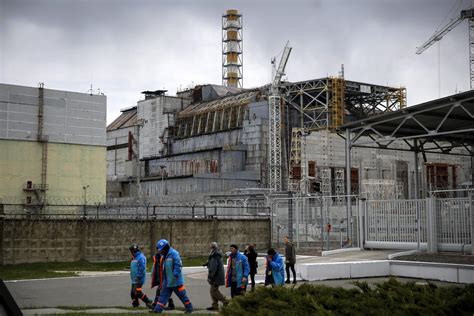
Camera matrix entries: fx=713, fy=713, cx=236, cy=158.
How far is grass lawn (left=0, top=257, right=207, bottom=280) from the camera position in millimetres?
27084

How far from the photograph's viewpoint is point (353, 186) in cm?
6681

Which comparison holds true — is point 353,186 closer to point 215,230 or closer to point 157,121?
point 215,230

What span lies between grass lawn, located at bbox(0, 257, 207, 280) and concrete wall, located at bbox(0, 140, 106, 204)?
2907 cm

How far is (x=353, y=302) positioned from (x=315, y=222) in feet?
85.1

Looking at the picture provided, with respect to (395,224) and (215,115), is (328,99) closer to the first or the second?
(215,115)

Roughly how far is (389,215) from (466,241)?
14.0 feet

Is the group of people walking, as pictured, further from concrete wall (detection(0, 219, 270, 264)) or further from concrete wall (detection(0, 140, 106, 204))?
concrete wall (detection(0, 140, 106, 204))

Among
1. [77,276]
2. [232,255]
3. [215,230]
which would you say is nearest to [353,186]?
[215,230]

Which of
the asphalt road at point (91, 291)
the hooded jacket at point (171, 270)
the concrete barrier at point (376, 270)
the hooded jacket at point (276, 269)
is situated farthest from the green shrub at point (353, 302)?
the concrete barrier at point (376, 270)

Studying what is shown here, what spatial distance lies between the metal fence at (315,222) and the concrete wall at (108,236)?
1269mm

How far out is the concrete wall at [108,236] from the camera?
30.8m

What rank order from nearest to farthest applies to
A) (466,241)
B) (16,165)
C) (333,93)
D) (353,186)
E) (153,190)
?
(466,241) → (16,165) → (353,186) → (333,93) → (153,190)

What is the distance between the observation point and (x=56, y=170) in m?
63.4

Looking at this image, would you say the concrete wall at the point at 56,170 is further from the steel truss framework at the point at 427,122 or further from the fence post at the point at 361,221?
the fence post at the point at 361,221
